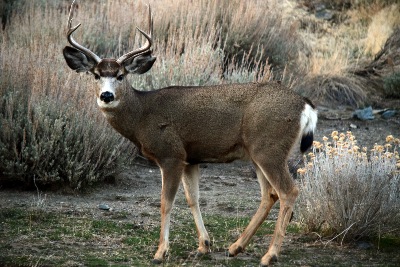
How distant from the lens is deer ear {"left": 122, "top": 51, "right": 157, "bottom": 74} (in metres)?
7.92

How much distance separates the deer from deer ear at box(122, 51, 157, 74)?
0.06 ft

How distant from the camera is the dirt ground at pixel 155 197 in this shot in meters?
8.20

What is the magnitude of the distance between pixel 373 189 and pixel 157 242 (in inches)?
81.0

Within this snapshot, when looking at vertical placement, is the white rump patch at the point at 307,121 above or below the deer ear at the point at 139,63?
below

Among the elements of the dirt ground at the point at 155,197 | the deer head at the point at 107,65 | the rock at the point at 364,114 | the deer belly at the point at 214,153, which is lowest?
the dirt ground at the point at 155,197

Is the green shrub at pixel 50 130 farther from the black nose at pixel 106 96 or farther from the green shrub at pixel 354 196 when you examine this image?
the green shrub at pixel 354 196

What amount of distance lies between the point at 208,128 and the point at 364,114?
8.05m

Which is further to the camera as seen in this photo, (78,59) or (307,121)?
(78,59)

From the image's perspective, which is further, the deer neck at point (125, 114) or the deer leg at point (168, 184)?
the deer neck at point (125, 114)

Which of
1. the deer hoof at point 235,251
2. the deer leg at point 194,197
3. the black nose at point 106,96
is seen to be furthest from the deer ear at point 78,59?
the deer hoof at point 235,251

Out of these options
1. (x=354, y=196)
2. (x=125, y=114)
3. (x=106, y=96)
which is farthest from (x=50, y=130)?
(x=354, y=196)

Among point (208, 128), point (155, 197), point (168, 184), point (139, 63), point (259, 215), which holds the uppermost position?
point (139, 63)

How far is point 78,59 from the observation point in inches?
311

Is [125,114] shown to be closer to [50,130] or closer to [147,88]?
[50,130]
